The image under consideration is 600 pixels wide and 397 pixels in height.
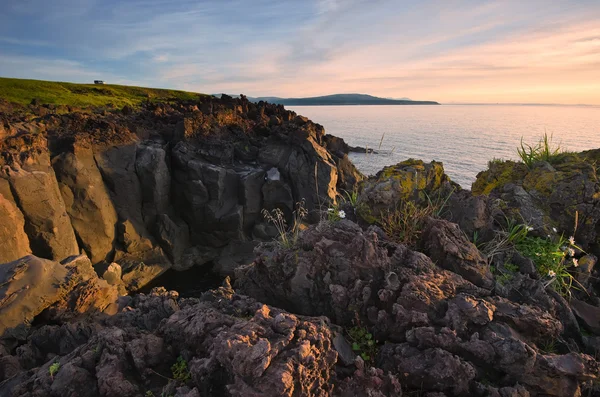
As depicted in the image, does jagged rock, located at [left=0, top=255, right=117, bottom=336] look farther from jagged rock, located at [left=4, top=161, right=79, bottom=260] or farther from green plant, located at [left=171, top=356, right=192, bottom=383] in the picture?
jagged rock, located at [left=4, top=161, right=79, bottom=260]

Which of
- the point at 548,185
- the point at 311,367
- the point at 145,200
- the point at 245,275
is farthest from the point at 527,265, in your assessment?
the point at 145,200

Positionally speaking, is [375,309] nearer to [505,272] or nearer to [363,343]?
[363,343]

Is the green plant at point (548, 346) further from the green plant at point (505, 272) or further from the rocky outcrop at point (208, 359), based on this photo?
the rocky outcrop at point (208, 359)

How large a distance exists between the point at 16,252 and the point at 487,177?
1993 cm

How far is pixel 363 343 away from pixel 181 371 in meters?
2.13

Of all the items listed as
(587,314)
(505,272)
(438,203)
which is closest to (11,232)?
(438,203)

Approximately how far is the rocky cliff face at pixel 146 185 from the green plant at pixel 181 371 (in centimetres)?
1652

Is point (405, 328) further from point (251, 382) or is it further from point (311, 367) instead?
point (251, 382)

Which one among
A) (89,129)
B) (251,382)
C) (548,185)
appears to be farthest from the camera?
(89,129)

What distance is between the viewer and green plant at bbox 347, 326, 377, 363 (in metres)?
3.81

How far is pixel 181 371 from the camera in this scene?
3.68 meters

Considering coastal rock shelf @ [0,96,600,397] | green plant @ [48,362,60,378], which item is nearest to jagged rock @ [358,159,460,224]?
coastal rock shelf @ [0,96,600,397]

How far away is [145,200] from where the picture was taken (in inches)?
880

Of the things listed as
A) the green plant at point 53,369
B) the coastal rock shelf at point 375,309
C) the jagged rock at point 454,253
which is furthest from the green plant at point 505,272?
the green plant at point 53,369
